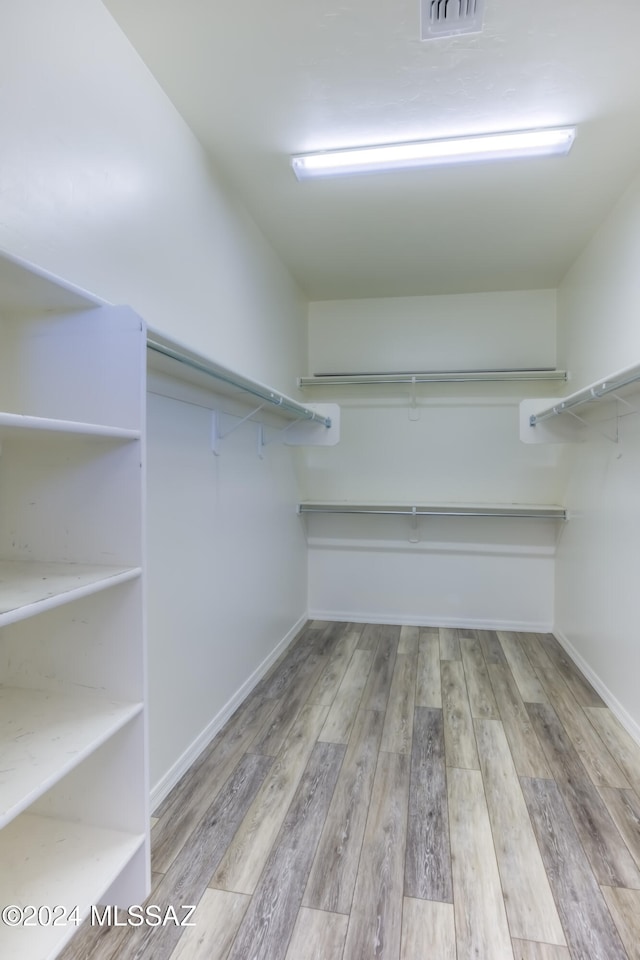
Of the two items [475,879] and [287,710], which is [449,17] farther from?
[287,710]

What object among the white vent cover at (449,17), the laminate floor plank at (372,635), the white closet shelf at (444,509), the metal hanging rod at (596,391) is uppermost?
the white vent cover at (449,17)

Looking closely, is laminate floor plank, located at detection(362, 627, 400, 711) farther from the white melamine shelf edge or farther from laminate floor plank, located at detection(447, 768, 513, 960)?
the white melamine shelf edge

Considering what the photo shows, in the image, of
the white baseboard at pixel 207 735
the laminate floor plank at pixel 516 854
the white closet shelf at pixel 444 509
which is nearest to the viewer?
the laminate floor plank at pixel 516 854

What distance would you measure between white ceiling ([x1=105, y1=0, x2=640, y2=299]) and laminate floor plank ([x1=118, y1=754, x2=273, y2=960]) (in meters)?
2.46

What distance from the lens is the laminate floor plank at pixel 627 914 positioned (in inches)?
46.9

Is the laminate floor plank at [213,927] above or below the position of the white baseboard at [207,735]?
below

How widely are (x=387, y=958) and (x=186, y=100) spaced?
2624 millimetres

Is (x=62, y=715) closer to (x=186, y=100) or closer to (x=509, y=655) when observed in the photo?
(x=186, y=100)

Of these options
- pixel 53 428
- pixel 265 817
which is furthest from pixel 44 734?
pixel 265 817

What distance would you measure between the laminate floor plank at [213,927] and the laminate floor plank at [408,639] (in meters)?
1.96

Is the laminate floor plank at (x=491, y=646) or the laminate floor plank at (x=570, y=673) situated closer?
the laminate floor plank at (x=570, y=673)

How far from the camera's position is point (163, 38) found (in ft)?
4.94

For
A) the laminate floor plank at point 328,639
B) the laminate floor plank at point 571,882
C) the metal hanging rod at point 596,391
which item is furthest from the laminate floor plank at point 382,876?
the metal hanging rod at point 596,391

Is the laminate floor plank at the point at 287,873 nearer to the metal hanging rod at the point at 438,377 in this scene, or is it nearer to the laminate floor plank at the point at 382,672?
the laminate floor plank at the point at 382,672
